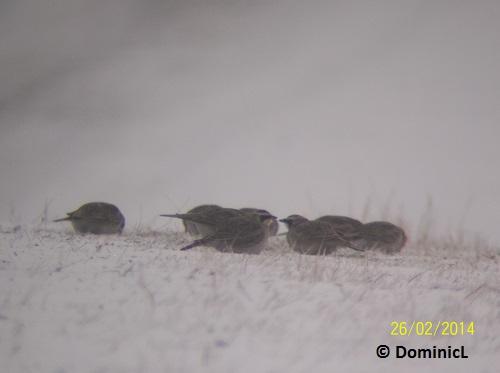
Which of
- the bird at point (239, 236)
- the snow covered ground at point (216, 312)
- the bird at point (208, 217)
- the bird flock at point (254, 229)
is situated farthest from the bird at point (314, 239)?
the snow covered ground at point (216, 312)

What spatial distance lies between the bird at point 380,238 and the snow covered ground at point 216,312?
259 centimetres

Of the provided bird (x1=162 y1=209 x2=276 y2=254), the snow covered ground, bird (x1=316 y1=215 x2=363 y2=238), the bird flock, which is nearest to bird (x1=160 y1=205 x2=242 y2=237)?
the bird flock

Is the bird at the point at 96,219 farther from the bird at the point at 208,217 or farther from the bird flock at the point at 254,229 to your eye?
the bird at the point at 208,217

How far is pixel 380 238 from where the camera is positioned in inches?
321

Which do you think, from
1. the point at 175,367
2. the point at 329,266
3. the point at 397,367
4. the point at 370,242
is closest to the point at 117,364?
the point at 175,367

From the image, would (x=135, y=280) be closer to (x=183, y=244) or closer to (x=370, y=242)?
(x=183, y=244)

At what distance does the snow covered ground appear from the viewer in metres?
3.24

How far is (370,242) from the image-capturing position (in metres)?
8.13

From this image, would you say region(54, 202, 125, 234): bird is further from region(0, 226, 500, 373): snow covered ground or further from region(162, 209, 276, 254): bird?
region(0, 226, 500, 373): snow covered ground

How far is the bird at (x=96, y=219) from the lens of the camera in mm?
7746

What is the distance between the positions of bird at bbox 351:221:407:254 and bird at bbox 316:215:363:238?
0.30ft

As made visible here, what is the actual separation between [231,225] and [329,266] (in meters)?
1.60

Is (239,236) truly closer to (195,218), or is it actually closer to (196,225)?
(195,218)

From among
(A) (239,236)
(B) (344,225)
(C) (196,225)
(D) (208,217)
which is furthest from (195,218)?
(B) (344,225)
